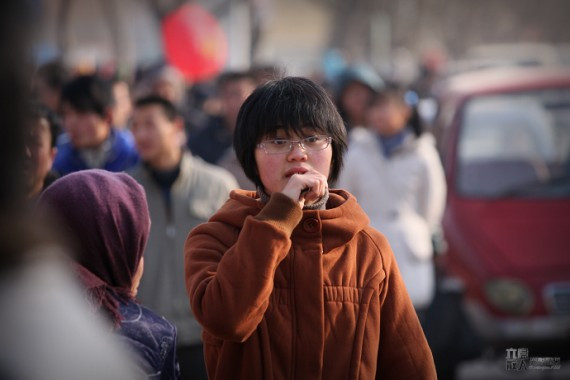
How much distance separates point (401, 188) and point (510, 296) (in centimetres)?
94

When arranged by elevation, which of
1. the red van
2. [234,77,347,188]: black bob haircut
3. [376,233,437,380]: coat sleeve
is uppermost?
[234,77,347,188]: black bob haircut

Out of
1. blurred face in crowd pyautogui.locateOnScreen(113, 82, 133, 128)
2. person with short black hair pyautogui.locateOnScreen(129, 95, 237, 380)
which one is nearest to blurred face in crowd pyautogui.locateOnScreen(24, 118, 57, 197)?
person with short black hair pyautogui.locateOnScreen(129, 95, 237, 380)

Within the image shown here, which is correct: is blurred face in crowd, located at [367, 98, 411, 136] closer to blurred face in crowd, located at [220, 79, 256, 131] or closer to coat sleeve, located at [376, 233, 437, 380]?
blurred face in crowd, located at [220, 79, 256, 131]

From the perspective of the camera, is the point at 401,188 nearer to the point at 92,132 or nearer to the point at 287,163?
Result: the point at 92,132

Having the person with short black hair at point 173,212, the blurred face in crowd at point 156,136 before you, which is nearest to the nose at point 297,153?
the person with short black hair at point 173,212

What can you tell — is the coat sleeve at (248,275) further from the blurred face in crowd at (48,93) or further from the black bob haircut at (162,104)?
the blurred face in crowd at (48,93)

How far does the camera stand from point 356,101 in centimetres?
803

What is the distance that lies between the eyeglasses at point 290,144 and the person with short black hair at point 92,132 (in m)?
3.31

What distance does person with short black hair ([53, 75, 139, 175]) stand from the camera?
5867 mm

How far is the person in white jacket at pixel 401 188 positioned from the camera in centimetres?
593

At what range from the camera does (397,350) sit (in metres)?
2.60

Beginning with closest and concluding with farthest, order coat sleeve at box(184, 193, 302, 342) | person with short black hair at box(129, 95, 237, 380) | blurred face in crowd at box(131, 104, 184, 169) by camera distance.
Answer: coat sleeve at box(184, 193, 302, 342), person with short black hair at box(129, 95, 237, 380), blurred face in crowd at box(131, 104, 184, 169)

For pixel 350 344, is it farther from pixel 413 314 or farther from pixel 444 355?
pixel 444 355

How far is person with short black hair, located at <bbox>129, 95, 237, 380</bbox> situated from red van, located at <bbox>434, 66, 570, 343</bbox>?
1.95 m
